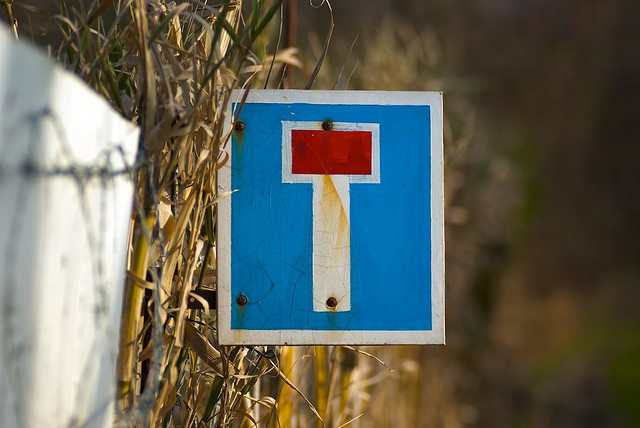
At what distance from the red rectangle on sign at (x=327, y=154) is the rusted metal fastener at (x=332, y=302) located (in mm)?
201

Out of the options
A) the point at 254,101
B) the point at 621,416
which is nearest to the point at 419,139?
the point at 254,101

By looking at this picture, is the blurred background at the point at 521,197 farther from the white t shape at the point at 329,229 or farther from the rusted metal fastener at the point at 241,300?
the rusted metal fastener at the point at 241,300

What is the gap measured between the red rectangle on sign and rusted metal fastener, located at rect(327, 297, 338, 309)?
A: 201mm

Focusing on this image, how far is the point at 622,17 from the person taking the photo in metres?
15.0

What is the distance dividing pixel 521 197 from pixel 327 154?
954 cm

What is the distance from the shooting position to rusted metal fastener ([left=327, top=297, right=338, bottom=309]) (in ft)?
5.90

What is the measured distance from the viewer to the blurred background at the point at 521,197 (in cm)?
533

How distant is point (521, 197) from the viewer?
1116 cm

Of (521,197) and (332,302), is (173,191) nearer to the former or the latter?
(332,302)

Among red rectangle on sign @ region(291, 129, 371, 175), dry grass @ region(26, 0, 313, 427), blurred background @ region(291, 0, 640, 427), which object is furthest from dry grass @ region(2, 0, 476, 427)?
blurred background @ region(291, 0, 640, 427)

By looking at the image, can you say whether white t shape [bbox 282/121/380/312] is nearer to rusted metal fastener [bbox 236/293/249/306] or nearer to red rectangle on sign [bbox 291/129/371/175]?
red rectangle on sign [bbox 291/129/371/175]

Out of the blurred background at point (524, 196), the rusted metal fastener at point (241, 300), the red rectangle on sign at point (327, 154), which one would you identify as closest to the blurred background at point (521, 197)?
the blurred background at point (524, 196)

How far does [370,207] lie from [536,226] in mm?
11167

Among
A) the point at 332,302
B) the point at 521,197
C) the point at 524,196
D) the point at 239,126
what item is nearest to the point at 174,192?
the point at 239,126
